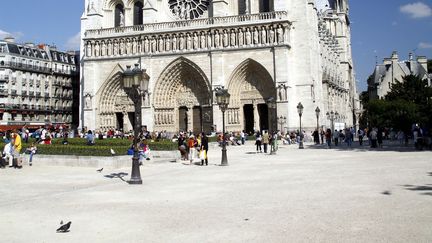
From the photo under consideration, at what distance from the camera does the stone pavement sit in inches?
244

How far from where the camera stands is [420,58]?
66938 mm

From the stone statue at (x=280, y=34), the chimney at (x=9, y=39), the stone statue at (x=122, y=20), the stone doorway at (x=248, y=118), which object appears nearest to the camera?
the stone statue at (x=280, y=34)

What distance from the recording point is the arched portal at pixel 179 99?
132 feet

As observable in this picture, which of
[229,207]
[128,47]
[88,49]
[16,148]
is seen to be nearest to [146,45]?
[128,47]

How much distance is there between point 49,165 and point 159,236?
13.8 metres

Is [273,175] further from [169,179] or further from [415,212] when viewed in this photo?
[415,212]

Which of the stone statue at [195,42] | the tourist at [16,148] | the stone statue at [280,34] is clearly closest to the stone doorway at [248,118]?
the stone statue at [280,34]

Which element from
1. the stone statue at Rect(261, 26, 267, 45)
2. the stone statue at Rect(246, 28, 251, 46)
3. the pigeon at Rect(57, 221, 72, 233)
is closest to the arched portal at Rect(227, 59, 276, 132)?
the stone statue at Rect(246, 28, 251, 46)

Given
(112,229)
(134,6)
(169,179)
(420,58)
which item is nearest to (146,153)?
(169,179)

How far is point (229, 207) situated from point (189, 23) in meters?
33.3

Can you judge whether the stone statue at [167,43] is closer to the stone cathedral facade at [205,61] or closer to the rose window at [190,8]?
the stone cathedral facade at [205,61]

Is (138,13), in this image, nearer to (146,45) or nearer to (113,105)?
(146,45)

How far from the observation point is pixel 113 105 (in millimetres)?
43344

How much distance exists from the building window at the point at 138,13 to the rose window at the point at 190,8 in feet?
12.3
